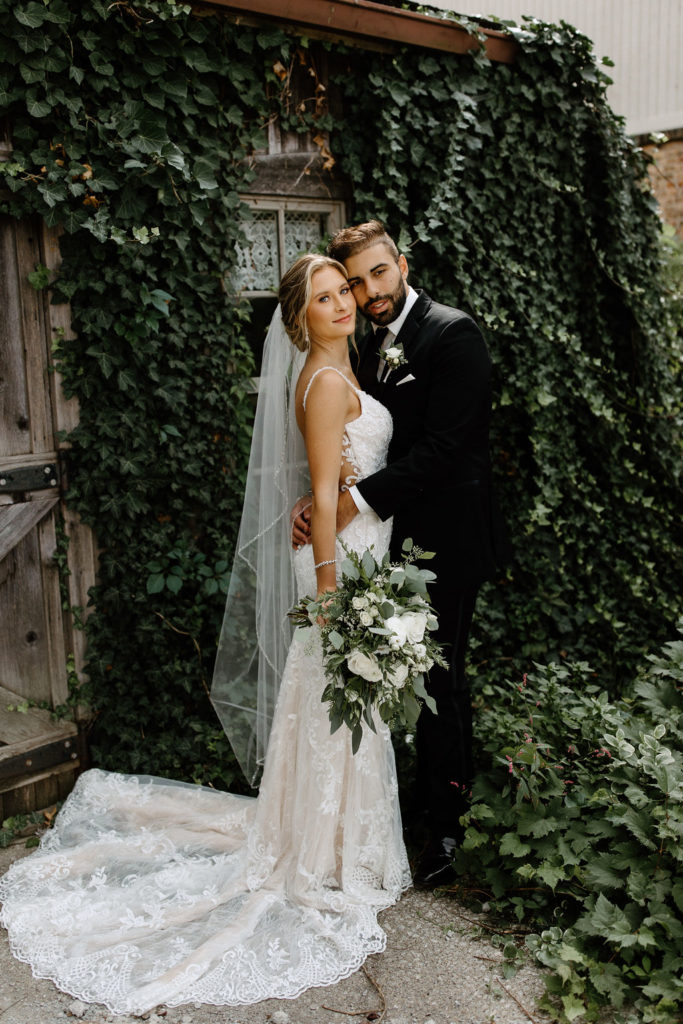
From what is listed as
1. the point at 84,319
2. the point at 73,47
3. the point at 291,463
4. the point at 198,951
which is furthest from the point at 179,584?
the point at 73,47

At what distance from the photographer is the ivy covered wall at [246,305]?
3.71m

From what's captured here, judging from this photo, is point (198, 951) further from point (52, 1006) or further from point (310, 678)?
point (310, 678)

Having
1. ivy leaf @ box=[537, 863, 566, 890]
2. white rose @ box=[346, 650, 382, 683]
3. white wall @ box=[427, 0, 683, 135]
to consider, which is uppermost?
white wall @ box=[427, 0, 683, 135]

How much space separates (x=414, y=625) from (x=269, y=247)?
2518 mm

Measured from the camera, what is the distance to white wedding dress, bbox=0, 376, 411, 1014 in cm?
286

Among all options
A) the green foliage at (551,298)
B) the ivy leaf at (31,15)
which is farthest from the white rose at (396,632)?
the ivy leaf at (31,15)

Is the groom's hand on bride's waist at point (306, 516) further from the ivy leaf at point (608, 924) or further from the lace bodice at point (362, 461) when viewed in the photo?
the ivy leaf at point (608, 924)

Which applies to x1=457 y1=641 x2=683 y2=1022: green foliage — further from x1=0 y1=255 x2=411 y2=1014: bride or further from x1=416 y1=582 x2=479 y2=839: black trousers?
x1=0 y1=255 x2=411 y2=1014: bride

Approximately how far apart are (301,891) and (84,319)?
8.23ft

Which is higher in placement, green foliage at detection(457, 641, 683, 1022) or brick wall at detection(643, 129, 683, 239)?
brick wall at detection(643, 129, 683, 239)

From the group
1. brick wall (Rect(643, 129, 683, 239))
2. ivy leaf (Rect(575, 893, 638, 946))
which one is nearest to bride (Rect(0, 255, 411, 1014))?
ivy leaf (Rect(575, 893, 638, 946))

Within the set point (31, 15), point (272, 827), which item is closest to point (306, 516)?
point (272, 827)

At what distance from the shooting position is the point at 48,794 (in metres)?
4.02

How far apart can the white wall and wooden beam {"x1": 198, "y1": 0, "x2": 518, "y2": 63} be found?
6.83 meters
